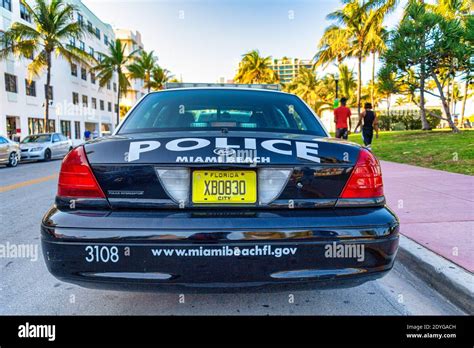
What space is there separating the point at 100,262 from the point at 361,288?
2137mm

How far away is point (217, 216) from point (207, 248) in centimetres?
19

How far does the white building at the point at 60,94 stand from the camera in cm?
2516

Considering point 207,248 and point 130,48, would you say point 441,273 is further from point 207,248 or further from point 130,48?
point 130,48

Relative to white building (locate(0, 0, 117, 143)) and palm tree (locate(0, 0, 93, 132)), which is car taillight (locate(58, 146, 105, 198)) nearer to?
palm tree (locate(0, 0, 93, 132))

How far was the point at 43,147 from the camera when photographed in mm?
17797

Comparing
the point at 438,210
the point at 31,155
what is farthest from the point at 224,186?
the point at 31,155

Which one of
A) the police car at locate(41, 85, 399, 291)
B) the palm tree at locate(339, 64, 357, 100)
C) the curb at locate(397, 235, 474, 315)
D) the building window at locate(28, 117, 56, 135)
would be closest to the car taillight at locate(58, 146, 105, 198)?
the police car at locate(41, 85, 399, 291)

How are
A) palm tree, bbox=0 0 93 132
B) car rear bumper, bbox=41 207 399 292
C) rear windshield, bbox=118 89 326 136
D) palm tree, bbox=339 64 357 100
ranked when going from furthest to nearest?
palm tree, bbox=339 64 357 100, palm tree, bbox=0 0 93 132, rear windshield, bbox=118 89 326 136, car rear bumper, bbox=41 207 399 292

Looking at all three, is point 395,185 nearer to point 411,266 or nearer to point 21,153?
point 411,266

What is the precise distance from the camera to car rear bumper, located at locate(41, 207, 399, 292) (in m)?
1.96

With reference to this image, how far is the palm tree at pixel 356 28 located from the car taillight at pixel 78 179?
25.8 m

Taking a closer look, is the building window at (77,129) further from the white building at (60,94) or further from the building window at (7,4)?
the building window at (7,4)
